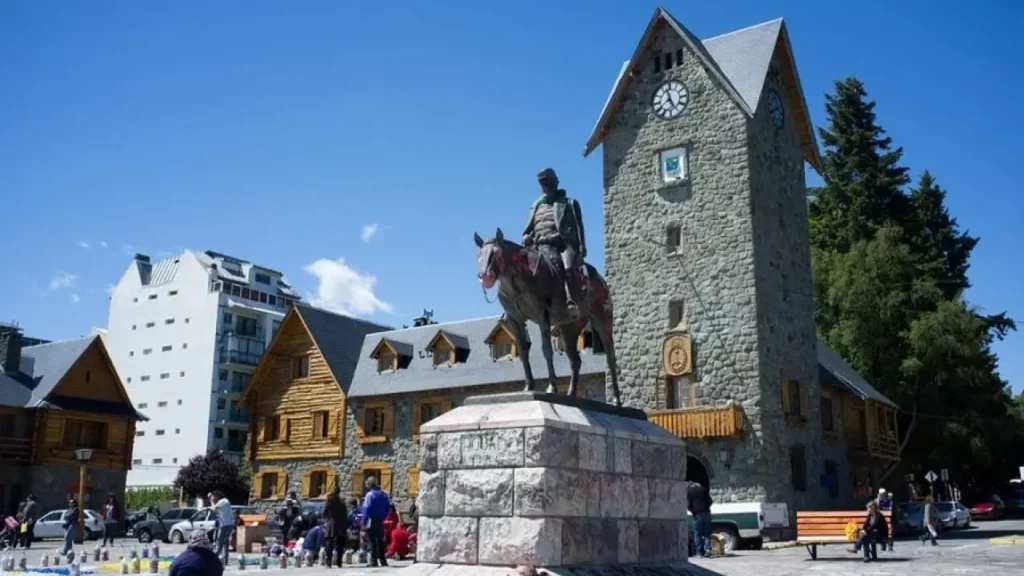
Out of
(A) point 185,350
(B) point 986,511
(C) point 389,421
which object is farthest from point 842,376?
(A) point 185,350

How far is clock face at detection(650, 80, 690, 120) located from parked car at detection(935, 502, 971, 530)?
18.7m

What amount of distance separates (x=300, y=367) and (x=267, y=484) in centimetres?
555

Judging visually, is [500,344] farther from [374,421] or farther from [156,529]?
[156,529]

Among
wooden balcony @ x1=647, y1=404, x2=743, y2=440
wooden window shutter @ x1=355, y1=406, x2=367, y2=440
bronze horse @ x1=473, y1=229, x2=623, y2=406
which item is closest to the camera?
bronze horse @ x1=473, y1=229, x2=623, y2=406

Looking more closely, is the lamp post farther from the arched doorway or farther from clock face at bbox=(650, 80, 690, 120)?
clock face at bbox=(650, 80, 690, 120)

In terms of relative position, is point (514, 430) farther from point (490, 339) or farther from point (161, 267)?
point (161, 267)

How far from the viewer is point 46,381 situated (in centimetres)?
4378

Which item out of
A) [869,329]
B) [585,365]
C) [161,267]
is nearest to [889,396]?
[869,329]

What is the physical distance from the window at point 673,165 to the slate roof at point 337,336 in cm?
1828

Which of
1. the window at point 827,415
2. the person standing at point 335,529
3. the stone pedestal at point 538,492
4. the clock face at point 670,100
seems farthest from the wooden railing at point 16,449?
the stone pedestal at point 538,492

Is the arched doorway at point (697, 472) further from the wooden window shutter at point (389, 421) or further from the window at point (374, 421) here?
the window at point (374, 421)

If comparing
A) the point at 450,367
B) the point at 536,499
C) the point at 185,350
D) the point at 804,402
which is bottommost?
the point at 536,499

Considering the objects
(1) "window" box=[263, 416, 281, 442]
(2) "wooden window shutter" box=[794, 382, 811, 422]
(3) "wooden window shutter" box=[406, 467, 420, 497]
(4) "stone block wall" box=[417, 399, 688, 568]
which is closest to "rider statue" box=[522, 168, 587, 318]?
(4) "stone block wall" box=[417, 399, 688, 568]

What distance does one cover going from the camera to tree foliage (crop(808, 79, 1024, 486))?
41.2 m
